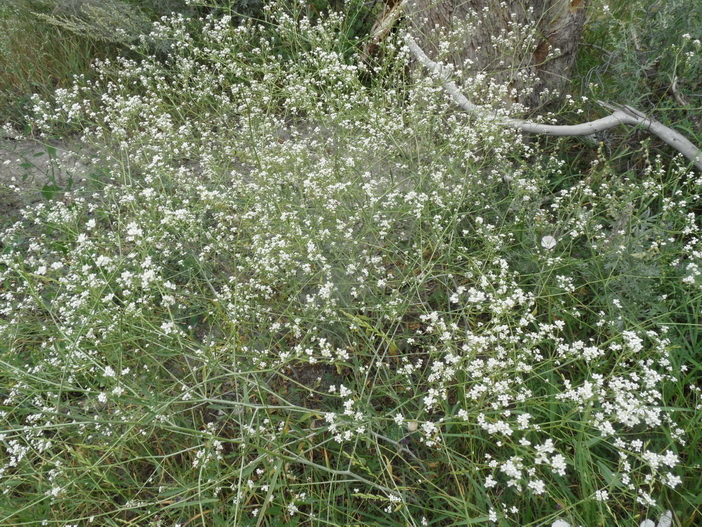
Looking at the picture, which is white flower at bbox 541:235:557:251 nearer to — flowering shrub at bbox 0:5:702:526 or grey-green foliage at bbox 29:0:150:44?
flowering shrub at bbox 0:5:702:526

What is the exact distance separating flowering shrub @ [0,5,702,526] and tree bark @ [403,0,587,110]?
45 centimetres

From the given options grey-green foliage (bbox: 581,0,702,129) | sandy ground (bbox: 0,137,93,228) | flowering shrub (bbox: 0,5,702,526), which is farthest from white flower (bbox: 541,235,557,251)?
sandy ground (bbox: 0,137,93,228)

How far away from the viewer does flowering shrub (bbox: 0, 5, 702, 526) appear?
5.63 ft

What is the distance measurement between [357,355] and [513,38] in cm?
209

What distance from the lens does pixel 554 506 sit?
1860mm

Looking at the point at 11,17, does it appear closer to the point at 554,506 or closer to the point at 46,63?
the point at 46,63

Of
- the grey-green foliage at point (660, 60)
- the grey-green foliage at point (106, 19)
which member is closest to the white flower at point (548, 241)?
the grey-green foliage at point (660, 60)

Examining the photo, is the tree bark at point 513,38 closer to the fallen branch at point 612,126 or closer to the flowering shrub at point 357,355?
the fallen branch at point 612,126

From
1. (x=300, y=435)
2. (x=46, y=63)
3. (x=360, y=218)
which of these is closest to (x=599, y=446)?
(x=300, y=435)

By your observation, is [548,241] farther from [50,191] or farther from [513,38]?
[50,191]

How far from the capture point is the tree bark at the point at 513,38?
116 inches

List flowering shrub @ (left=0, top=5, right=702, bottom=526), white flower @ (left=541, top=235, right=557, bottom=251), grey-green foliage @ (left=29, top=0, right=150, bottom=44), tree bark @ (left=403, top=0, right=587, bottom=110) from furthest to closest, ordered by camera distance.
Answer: grey-green foliage @ (left=29, top=0, right=150, bottom=44) → tree bark @ (left=403, top=0, right=587, bottom=110) → white flower @ (left=541, top=235, right=557, bottom=251) → flowering shrub @ (left=0, top=5, right=702, bottom=526)

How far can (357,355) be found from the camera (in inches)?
88.5

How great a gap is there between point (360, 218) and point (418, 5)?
1803 millimetres
